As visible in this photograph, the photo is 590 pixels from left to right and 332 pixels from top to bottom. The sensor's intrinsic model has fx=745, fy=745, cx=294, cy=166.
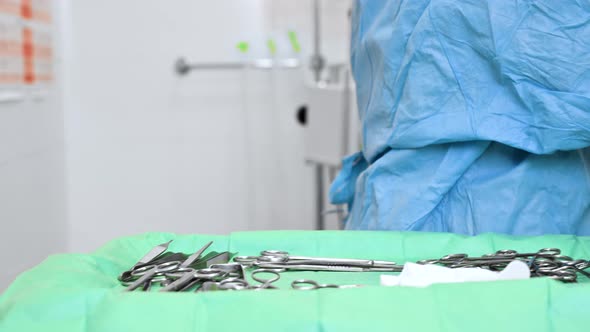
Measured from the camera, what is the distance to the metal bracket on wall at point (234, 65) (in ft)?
9.93

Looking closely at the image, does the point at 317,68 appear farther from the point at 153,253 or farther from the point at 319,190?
the point at 153,253

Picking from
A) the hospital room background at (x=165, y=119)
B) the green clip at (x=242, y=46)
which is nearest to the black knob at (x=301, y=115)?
the hospital room background at (x=165, y=119)

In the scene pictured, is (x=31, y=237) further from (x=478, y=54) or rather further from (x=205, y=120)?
(x=478, y=54)

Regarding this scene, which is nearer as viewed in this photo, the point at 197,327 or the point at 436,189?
the point at 197,327

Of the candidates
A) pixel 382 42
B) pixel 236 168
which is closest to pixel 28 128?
pixel 236 168

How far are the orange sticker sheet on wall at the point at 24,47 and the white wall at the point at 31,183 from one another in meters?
0.06

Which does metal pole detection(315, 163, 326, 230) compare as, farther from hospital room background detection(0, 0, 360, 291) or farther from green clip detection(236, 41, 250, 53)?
green clip detection(236, 41, 250, 53)

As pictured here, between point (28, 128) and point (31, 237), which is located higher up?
point (28, 128)

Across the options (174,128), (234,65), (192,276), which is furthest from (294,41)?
(192,276)

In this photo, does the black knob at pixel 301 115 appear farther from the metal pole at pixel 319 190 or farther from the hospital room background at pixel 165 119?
the metal pole at pixel 319 190

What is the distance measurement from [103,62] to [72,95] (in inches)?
7.0

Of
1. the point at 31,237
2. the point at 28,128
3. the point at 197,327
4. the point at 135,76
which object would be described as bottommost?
the point at 31,237

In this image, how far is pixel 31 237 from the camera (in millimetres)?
2168

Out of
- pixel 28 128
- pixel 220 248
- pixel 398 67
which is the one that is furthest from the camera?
pixel 28 128
